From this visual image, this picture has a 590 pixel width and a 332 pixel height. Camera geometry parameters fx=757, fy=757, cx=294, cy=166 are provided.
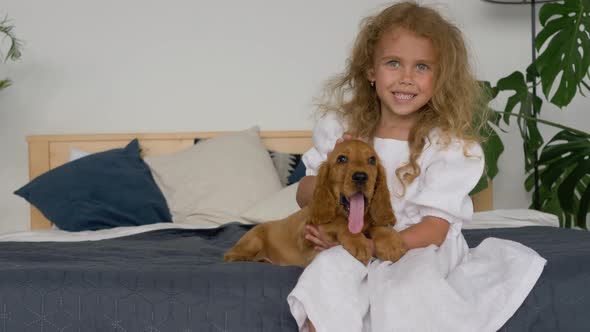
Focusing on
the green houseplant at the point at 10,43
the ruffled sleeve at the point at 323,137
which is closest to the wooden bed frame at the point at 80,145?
the green houseplant at the point at 10,43

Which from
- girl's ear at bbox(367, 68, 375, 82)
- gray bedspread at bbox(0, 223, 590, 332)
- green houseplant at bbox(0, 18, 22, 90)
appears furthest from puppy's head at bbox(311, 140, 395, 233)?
green houseplant at bbox(0, 18, 22, 90)

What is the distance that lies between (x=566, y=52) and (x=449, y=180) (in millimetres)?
1530

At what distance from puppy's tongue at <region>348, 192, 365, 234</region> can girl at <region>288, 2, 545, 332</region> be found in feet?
0.24

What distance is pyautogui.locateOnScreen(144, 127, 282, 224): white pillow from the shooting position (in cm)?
355

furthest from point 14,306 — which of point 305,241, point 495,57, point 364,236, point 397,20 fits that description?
point 495,57

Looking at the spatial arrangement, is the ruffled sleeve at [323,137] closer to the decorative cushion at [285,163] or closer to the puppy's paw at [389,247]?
the puppy's paw at [389,247]

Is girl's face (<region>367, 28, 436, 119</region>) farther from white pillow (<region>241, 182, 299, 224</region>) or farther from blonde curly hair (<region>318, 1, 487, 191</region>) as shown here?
white pillow (<region>241, 182, 299, 224</region>)

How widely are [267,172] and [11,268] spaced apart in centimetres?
187

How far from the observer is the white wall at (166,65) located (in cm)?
405

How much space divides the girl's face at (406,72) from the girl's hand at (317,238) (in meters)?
0.48

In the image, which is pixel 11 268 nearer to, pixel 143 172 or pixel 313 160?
pixel 313 160

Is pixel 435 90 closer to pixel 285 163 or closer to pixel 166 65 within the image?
pixel 285 163

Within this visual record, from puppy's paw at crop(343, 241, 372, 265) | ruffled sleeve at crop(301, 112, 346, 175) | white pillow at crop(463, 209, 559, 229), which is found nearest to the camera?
puppy's paw at crop(343, 241, 372, 265)

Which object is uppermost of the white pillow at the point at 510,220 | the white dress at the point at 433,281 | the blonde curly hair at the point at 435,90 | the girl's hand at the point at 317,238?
the blonde curly hair at the point at 435,90
